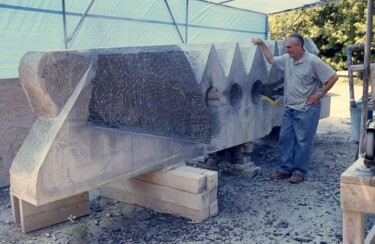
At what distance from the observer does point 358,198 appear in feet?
6.31

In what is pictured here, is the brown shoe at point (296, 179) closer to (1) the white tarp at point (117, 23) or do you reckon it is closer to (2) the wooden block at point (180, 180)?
(2) the wooden block at point (180, 180)

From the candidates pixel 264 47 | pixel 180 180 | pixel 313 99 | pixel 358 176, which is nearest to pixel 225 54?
pixel 264 47

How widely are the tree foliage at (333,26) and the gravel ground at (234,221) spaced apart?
594 inches

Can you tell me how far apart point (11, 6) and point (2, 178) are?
8.33 feet

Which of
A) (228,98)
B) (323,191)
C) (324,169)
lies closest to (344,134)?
(324,169)

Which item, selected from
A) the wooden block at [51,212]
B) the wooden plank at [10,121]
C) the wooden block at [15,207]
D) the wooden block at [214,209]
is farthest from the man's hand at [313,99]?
the wooden plank at [10,121]

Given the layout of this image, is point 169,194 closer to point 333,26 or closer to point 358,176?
point 358,176

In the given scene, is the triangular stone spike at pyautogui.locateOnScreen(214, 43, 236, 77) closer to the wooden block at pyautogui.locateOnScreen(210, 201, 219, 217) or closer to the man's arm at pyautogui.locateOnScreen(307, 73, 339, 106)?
the man's arm at pyautogui.locateOnScreen(307, 73, 339, 106)

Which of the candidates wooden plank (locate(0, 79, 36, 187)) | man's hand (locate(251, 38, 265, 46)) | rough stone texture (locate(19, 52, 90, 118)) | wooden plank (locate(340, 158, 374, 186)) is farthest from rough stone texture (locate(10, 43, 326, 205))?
wooden plank (locate(0, 79, 36, 187))

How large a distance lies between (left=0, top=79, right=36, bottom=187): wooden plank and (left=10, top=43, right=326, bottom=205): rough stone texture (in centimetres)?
202

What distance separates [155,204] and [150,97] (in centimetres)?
110

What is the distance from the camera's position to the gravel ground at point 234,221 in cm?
345

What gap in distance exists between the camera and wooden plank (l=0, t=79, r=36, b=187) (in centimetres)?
485

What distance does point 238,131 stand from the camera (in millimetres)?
4734
